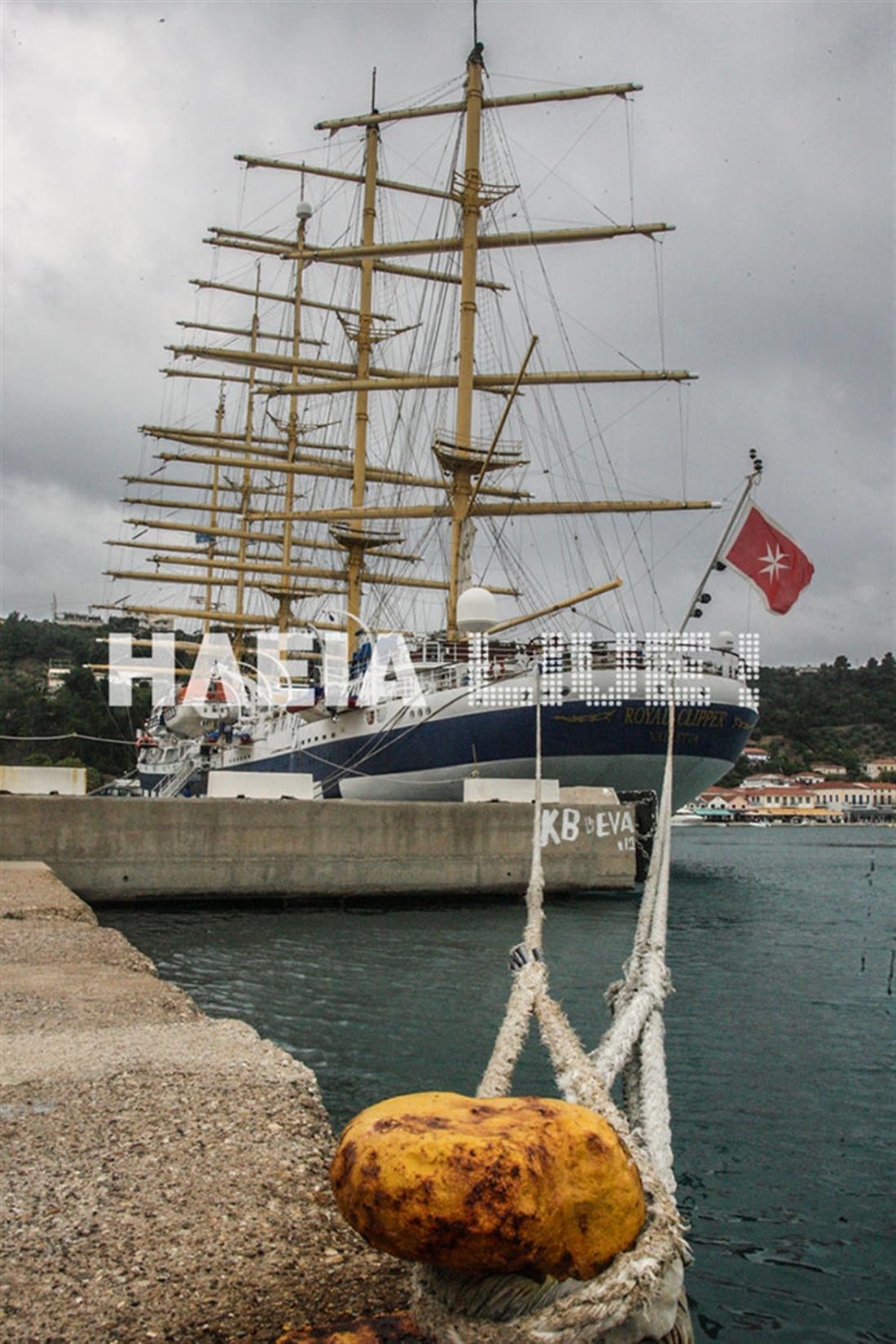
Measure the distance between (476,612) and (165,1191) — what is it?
2763 centimetres

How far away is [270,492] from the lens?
6950 cm

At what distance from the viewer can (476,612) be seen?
31.1m

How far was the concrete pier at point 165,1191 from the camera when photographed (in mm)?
2994

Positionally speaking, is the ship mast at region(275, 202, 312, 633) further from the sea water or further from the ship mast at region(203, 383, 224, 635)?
the sea water

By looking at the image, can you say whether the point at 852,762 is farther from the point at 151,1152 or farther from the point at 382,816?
the point at 151,1152

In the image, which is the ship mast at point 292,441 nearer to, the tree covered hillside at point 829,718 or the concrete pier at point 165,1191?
the concrete pier at point 165,1191

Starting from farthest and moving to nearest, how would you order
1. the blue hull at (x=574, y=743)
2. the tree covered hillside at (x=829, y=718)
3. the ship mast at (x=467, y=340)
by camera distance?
the tree covered hillside at (x=829, y=718)
the ship mast at (x=467, y=340)
the blue hull at (x=574, y=743)

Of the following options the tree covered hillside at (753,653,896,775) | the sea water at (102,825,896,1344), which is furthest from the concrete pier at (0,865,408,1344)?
the tree covered hillside at (753,653,896,775)

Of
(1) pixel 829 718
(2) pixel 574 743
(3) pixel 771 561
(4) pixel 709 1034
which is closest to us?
(4) pixel 709 1034

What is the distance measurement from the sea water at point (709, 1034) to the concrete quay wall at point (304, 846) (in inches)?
23.4

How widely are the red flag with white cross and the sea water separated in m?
6.40

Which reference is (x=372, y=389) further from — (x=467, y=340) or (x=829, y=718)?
(x=829, y=718)

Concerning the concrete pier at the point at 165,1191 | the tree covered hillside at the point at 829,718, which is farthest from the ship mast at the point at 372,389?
the tree covered hillside at the point at 829,718

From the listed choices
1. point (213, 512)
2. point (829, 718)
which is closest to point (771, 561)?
point (213, 512)
